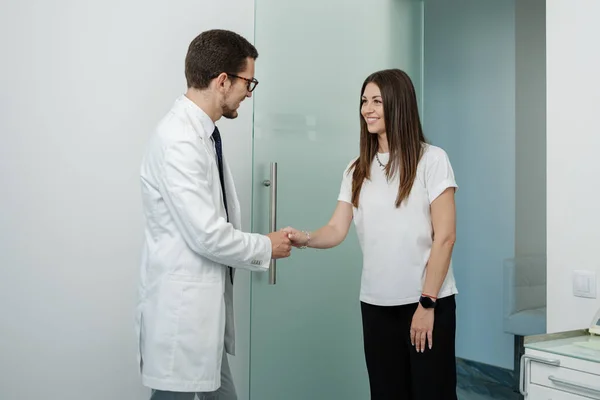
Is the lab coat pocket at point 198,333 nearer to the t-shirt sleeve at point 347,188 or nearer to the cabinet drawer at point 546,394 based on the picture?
the t-shirt sleeve at point 347,188

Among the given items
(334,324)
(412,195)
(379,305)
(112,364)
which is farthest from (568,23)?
(112,364)

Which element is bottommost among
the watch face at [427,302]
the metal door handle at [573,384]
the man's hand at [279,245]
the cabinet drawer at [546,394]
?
the cabinet drawer at [546,394]

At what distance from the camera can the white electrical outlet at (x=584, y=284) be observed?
2.26m

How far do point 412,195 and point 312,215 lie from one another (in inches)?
27.4

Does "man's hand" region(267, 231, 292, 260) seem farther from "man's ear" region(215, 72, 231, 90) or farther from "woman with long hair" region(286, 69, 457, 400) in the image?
"man's ear" region(215, 72, 231, 90)

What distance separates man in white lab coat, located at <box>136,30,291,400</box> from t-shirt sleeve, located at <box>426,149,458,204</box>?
597 mm

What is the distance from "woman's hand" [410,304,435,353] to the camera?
2.04 meters

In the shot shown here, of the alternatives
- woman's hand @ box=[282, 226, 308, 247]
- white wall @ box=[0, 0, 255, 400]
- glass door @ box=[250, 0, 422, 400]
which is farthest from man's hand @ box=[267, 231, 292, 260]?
white wall @ box=[0, 0, 255, 400]

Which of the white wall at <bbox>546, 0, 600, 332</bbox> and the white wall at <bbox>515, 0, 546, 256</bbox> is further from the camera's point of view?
the white wall at <bbox>515, 0, 546, 256</bbox>

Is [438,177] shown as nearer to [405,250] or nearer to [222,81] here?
[405,250]

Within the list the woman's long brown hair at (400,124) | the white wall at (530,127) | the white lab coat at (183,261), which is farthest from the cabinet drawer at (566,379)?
the white wall at (530,127)

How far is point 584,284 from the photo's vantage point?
2.28 metres

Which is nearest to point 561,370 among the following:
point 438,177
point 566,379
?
point 566,379

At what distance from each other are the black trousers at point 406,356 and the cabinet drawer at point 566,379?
281 mm
